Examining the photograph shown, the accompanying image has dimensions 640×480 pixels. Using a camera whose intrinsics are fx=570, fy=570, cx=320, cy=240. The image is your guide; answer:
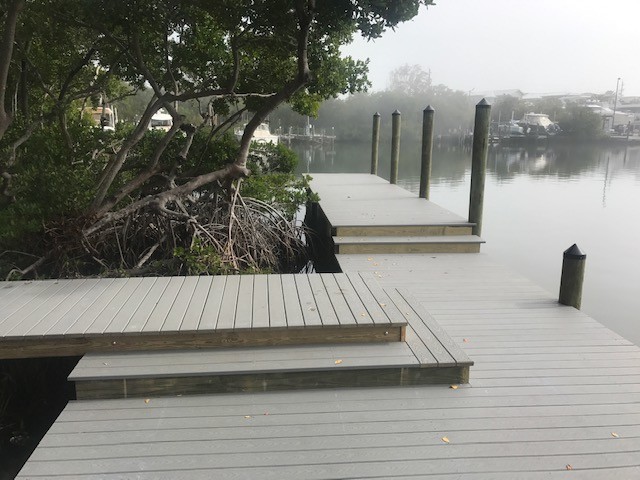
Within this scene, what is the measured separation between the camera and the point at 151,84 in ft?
18.2

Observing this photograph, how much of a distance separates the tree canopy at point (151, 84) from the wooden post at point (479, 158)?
1.40m

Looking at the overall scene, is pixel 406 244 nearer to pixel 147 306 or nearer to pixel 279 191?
pixel 279 191

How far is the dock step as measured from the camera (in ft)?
19.6

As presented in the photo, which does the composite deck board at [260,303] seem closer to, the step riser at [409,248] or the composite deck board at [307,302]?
the composite deck board at [307,302]

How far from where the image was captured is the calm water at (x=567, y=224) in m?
6.68

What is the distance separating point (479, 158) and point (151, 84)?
12.0 ft

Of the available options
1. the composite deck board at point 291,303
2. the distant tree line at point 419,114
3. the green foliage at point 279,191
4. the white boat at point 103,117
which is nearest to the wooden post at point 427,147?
the green foliage at point 279,191

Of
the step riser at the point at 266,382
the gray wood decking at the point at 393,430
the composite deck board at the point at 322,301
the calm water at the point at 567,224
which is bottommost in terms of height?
the calm water at the point at 567,224

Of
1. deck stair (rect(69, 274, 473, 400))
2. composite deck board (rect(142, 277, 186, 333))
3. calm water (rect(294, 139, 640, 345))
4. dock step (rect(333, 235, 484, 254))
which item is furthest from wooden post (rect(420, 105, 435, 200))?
deck stair (rect(69, 274, 473, 400))

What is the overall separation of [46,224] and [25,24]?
2.12m

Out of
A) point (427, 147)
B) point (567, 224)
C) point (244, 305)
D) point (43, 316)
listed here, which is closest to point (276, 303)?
point (244, 305)

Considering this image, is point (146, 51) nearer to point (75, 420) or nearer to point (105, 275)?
point (105, 275)

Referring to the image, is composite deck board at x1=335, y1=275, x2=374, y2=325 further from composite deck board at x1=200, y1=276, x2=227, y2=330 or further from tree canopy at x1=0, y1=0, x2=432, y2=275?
tree canopy at x1=0, y1=0, x2=432, y2=275

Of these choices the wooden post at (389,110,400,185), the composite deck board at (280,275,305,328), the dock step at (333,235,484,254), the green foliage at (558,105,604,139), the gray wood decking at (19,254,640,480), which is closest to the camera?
the gray wood decking at (19,254,640,480)
